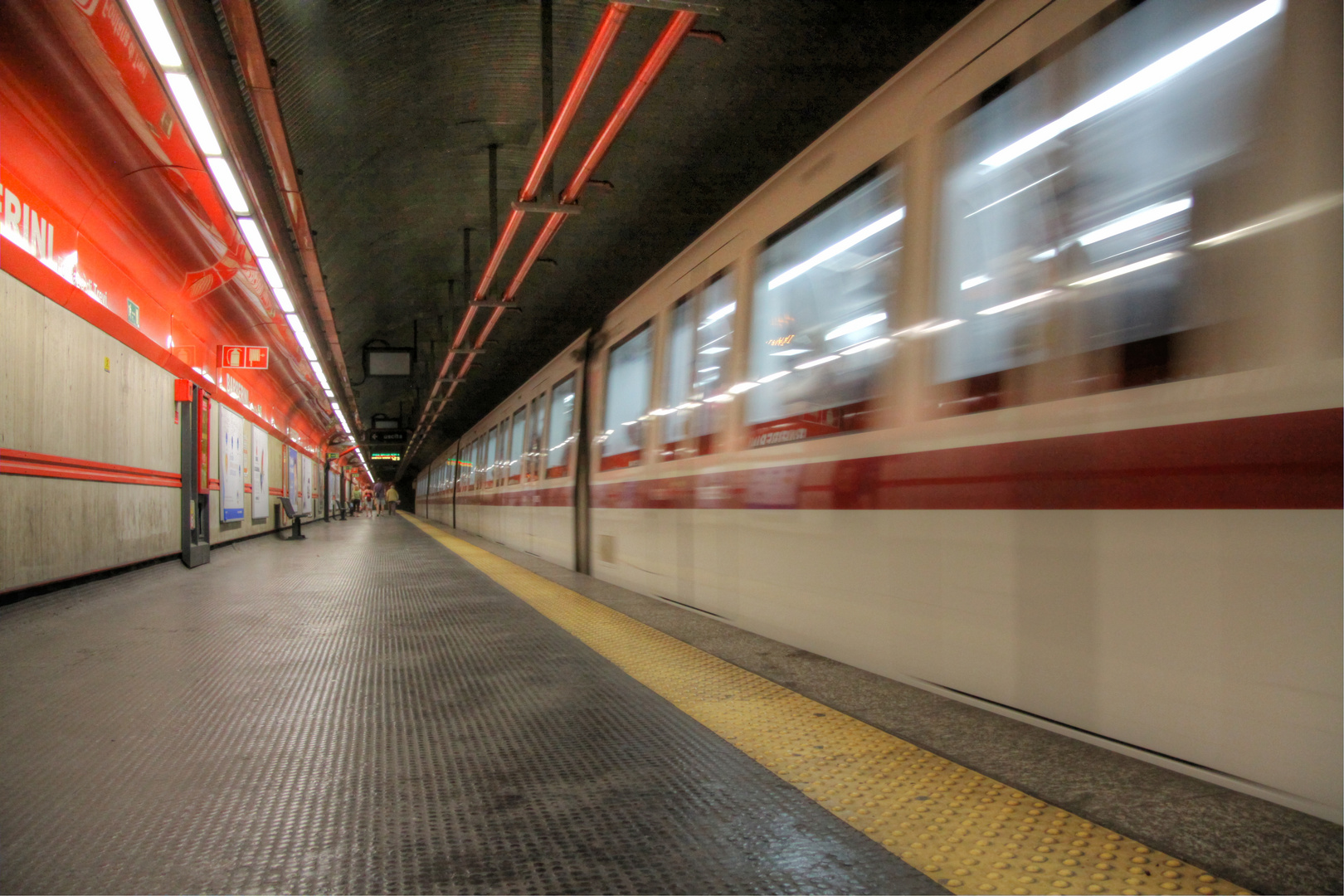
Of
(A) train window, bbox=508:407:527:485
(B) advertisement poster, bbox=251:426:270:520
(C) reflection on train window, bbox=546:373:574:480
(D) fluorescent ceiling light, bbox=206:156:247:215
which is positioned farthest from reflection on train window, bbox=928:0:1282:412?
(B) advertisement poster, bbox=251:426:270:520

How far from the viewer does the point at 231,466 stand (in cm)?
1257

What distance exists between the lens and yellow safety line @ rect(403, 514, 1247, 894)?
161 centimetres

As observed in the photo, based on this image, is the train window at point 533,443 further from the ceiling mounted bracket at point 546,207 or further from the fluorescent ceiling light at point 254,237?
the ceiling mounted bracket at point 546,207

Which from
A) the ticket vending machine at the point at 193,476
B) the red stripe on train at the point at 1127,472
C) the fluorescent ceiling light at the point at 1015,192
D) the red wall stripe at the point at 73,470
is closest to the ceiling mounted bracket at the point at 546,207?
the red stripe on train at the point at 1127,472

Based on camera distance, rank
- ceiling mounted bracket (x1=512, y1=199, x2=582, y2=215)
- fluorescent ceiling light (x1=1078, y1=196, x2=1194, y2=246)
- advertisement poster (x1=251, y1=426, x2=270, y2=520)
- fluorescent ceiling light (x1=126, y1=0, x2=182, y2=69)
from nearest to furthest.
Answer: fluorescent ceiling light (x1=1078, y1=196, x2=1194, y2=246)
fluorescent ceiling light (x1=126, y1=0, x2=182, y2=69)
ceiling mounted bracket (x1=512, y1=199, x2=582, y2=215)
advertisement poster (x1=251, y1=426, x2=270, y2=520)

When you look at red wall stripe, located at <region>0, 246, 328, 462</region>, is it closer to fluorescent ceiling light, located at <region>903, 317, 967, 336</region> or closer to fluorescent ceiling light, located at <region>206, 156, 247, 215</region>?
fluorescent ceiling light, located at <region>206, 156, 247, 215</region>

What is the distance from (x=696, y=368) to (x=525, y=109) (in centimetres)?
432

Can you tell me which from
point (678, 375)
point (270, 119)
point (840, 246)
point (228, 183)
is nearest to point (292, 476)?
point (228, 183)

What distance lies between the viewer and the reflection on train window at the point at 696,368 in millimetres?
4723

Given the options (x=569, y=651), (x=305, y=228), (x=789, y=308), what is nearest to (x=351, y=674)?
(x=569, y=651)

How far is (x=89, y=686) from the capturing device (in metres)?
3.27

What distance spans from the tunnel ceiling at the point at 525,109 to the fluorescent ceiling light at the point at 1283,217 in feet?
14.0

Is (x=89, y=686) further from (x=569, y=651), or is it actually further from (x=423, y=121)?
(x=423, y=121)

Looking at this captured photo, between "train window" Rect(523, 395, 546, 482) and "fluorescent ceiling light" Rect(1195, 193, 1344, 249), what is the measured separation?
28.8 feet
